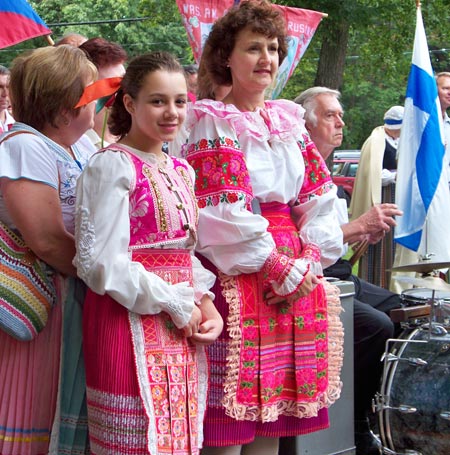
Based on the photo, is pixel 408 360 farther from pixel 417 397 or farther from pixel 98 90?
pixel 98 90

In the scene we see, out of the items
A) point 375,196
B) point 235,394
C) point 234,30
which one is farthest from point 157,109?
point 375,196

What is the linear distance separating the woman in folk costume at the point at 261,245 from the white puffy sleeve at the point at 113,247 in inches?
20.8

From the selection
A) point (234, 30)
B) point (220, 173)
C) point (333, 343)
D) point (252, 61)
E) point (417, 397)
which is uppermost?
point (234, 30)

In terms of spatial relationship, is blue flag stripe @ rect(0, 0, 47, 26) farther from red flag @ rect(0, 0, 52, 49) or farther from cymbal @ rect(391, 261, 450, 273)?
cymbal @ rect(391, 261, 450, 273)

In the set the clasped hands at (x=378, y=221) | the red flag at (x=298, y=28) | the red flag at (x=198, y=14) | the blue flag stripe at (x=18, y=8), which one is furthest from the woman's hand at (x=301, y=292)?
the red flag at (x=298, y=28)

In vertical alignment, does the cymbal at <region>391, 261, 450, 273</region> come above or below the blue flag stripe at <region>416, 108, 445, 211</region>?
below

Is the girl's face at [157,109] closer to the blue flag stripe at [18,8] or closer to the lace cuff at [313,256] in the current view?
the lace cuff at [313,256]

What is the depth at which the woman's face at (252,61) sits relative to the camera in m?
3.55

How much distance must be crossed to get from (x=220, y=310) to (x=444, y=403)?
1279 millimetres

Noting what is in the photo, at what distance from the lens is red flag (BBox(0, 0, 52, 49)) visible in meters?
4.69

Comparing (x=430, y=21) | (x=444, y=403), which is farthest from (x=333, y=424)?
(x=430, y=21)

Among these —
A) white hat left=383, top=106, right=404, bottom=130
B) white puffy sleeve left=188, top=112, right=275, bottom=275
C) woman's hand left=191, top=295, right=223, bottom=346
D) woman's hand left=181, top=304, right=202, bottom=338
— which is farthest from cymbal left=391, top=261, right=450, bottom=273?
white hat left=383, top=106, right=404, bottom=130

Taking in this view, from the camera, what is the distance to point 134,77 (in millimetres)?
3076

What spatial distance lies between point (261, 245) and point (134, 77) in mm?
761
